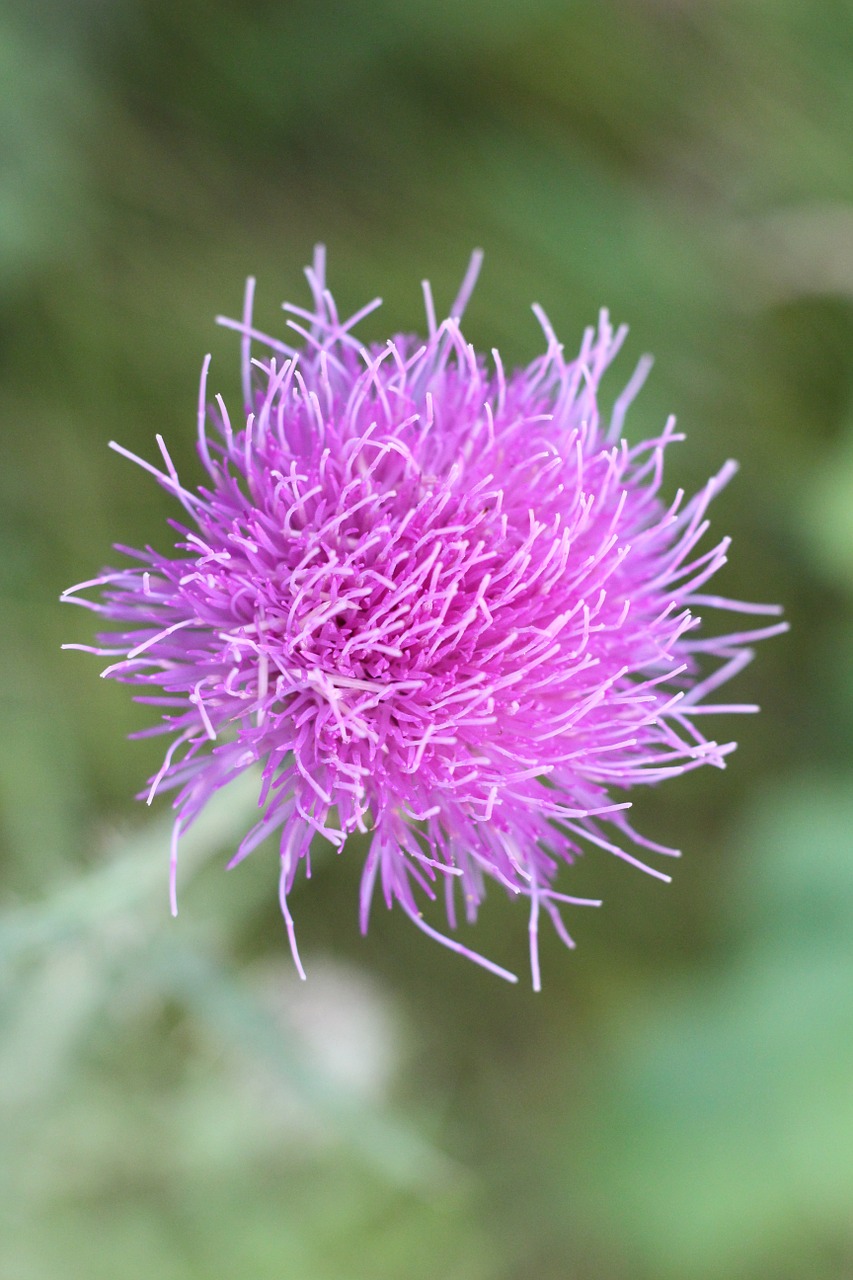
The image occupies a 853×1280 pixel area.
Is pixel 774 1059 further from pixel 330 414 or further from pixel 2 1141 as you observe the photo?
pixel 330 414

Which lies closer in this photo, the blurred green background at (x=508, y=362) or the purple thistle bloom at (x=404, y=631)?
the purple thistle bloom at (x=404, y=631)

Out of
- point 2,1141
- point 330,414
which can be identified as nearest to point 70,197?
point 330,414

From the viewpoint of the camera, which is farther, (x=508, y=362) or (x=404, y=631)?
(x=508, y=362)

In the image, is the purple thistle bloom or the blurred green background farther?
the blurred green background

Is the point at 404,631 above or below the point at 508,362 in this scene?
below
